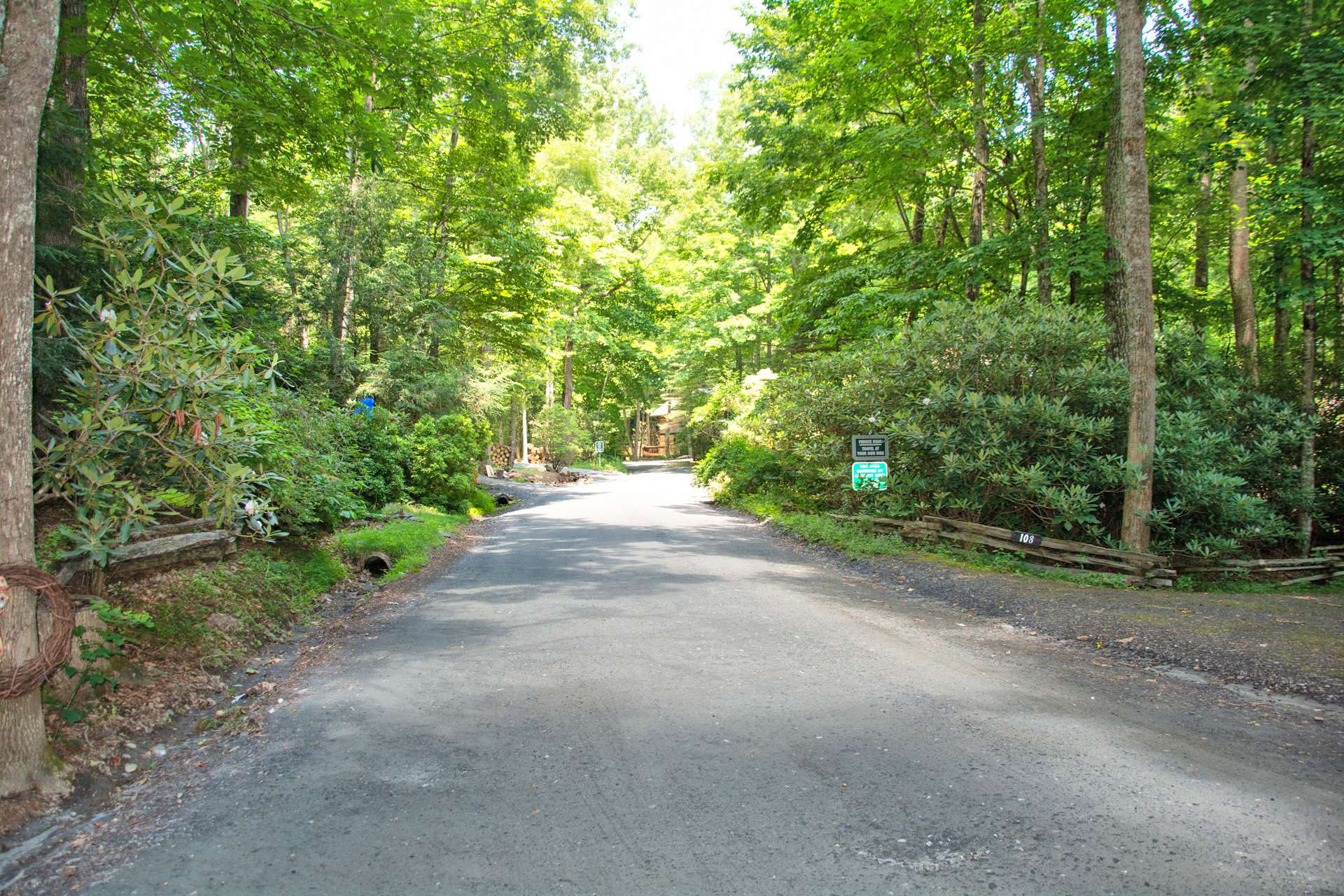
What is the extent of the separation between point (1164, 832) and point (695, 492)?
2306 centimetres

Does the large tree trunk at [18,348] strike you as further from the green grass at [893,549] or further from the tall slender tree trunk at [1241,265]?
the tall slender tree trunk at [1241,265]

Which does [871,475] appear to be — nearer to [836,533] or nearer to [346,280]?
[836,533]

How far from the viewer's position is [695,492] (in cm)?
2616

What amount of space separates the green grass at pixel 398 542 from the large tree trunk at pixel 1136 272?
10013 mm

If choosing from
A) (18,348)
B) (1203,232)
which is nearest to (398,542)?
(18,348)

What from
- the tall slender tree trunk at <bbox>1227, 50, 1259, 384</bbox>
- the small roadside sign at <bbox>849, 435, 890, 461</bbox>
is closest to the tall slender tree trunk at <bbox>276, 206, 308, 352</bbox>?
the small roadside sign at <bbox>849, 435, 890, 461</bbox>

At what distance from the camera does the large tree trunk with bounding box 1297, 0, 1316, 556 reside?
397 inches

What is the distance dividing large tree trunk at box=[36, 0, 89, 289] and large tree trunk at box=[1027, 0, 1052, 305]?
13959 mm

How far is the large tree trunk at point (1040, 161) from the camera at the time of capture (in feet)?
44.1

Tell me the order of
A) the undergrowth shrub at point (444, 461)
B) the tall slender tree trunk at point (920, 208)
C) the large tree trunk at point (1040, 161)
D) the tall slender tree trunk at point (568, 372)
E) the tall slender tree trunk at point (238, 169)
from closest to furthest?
the tall slender tree trunk at point (238, 169) < the large tree trunk at point (1040, 161) < the tall slender tree trunk at point (920, 208) < the undergrowth shrub at point (444, 461) < the tall slender tree trunk at point (568, 372)

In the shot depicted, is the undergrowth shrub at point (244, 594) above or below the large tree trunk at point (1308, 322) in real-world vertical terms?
below

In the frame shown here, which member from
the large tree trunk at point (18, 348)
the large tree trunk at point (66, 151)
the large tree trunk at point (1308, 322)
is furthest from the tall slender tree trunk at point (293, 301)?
the large tree trunk at point (1308, 322)

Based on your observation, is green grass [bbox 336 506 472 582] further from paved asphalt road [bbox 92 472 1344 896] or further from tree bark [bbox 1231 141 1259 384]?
tree bark [bbox 1231 141 1259 384]

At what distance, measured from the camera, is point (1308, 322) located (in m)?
11.1
